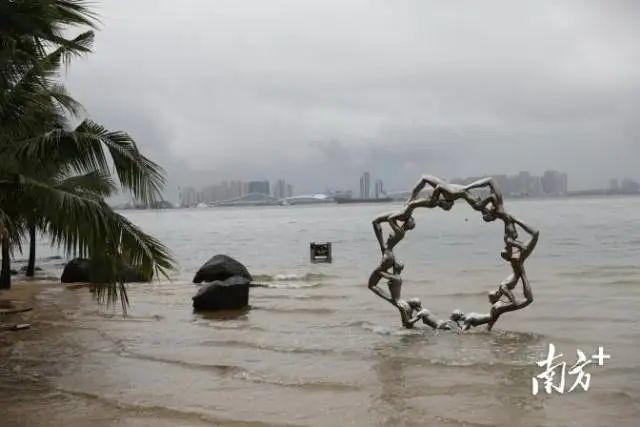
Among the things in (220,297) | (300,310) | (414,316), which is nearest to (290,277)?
(300,310)

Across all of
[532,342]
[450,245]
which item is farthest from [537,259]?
[532,342]

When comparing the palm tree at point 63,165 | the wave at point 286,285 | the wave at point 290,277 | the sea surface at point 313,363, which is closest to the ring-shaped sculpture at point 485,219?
the sea surface at point 313,363

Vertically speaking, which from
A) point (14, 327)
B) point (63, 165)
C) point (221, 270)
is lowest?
point (14, 327)

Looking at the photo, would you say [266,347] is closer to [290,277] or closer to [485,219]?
[485,219]

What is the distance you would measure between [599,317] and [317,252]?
20036 millimetres

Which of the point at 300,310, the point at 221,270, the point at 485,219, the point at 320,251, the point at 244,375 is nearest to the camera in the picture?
the point at 244,375

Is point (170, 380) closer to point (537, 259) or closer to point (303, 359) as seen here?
point (303, 359)

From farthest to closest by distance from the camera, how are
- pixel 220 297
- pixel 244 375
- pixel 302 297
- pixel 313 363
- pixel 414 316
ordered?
pixel 302 297, pixel 220 297, pixel 414 316, pixel 313 363, pixel 244 375

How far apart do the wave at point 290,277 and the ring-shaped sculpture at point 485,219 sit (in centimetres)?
1283

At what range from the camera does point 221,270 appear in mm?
21422

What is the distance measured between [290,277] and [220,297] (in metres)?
10.0

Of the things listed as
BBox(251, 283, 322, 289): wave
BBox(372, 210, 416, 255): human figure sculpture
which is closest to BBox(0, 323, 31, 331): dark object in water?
BBox(372, 210, 416, 255): human figure sculpture

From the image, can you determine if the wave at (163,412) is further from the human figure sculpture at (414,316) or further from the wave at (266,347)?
the human figure sculpture at (414,316)

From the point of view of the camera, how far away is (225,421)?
7.11 meters
